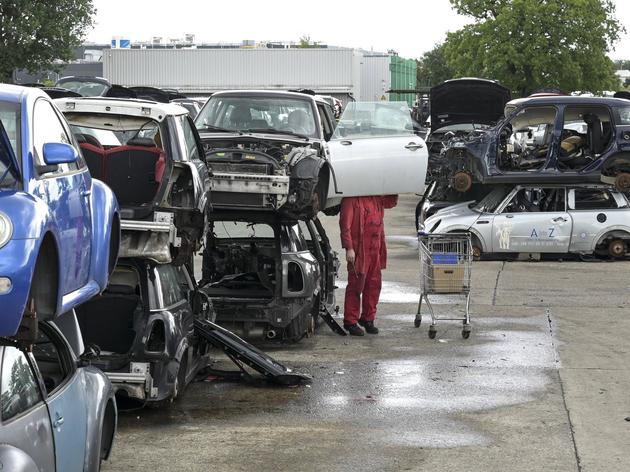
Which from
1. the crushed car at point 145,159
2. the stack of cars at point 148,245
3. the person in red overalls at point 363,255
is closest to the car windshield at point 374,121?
the person in red overalls at point 363,255

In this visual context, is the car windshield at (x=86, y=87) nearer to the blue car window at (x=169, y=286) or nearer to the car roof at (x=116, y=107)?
the car roof at (x=116, y=107)

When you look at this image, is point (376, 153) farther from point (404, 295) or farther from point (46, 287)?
point (46, 287)

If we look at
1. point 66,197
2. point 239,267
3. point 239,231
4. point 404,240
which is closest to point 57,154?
point 66,197

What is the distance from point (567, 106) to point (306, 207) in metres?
9.09

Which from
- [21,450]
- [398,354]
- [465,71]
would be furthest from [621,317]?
[465,71]

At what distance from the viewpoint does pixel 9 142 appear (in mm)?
6957

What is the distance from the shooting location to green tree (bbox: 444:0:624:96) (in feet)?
171

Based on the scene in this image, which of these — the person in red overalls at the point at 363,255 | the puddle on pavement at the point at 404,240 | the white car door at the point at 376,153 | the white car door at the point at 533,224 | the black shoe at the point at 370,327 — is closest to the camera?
the person in red overalls at the point at 363,255

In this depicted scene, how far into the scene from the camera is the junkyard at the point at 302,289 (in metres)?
7.14

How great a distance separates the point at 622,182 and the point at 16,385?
16.2 metres

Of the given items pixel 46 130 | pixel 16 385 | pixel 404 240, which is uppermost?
pixel 46 130

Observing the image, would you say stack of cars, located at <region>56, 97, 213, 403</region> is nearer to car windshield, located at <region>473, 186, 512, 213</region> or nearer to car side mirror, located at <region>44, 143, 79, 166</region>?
car side mirror, located at <region>44, 143, 79, 166</region>

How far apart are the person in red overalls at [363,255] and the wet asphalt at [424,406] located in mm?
296

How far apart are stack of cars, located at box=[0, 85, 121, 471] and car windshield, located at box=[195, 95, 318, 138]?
6234 millimetres
